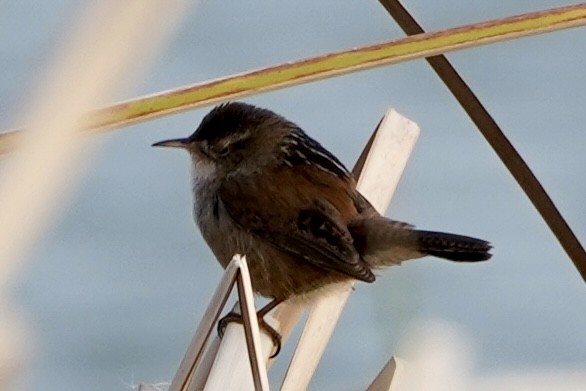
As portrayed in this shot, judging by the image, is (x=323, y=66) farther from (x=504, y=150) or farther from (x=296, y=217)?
(x=296, y=217)

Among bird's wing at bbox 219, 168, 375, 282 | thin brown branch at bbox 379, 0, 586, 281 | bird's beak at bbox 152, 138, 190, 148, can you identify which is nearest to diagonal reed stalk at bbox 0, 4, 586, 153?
thin brown branch at bbox 379, 0, 586, 281

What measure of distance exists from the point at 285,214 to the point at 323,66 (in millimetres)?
1733

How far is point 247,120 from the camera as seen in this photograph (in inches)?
138

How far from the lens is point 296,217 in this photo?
3.12 metres

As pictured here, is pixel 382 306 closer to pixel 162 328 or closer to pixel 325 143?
pixel 162 328

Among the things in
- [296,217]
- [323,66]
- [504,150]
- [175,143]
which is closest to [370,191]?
[296,217]

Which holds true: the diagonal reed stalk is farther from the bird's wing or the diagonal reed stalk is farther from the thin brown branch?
the bird's wing

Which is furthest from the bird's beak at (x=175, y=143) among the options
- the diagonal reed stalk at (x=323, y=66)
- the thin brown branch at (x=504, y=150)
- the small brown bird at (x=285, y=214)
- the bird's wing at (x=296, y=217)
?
the diagonal reed stalk at (x=323, y=66)

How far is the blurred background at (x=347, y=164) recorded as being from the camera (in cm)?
454

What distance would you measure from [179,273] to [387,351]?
313cm

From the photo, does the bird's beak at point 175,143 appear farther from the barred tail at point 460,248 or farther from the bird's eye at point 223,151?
the barred tail at point 460,248

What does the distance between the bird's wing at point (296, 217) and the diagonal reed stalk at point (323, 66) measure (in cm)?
149

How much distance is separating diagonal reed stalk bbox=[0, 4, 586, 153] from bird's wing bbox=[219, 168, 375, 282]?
4.90ft

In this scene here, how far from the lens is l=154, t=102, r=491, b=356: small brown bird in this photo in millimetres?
2928
